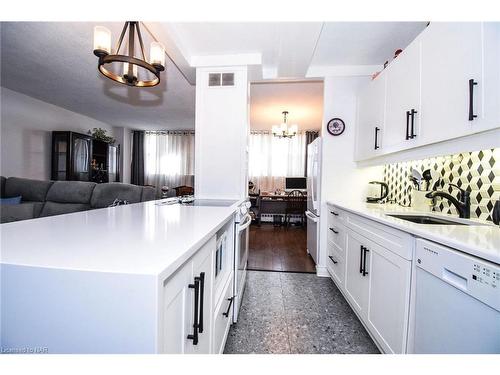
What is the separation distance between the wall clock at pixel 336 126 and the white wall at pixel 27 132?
16.4 ft

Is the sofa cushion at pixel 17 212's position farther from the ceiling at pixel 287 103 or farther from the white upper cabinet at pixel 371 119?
the white upper cabinet at pixel 371 119

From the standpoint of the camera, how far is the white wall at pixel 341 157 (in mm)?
2641

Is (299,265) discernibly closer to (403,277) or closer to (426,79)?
(403,277)

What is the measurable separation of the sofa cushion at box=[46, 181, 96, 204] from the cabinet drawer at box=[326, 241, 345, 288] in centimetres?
323

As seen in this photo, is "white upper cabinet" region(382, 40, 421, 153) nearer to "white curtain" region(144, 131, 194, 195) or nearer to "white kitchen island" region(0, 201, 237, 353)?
"white kitchen island" region(0, 201, 237, 353)

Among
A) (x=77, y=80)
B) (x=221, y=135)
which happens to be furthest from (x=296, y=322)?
(x=77, y=80)

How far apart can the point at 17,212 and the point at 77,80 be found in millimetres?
1997

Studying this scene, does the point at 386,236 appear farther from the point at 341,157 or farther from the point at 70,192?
the point at 70,192

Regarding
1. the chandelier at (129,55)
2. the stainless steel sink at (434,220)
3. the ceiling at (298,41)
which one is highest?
the ceiling at (298,41)

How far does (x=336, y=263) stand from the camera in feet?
7.41

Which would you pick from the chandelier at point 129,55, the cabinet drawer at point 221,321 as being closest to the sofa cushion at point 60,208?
the chandelier at point 129,55

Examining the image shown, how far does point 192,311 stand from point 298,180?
5.22 m

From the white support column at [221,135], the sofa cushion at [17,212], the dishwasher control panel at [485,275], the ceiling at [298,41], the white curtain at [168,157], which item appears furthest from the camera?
the white curtain at [168,157]
